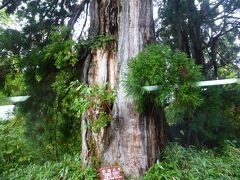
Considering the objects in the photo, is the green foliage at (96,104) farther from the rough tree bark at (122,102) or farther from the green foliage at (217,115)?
the green foliage at (217,115)

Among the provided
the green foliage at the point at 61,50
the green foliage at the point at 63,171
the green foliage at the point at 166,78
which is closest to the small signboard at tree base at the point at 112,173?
the green foliage at the point at 63,171

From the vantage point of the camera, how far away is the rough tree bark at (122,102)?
2252 mm

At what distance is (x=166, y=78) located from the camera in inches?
75.0

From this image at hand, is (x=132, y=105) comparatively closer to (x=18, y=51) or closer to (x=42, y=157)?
(x=18, y=51)

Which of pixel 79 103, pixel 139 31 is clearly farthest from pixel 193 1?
pixel 79 103

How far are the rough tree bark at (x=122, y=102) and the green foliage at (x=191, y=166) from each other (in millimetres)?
102

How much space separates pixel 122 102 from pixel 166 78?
1.76ft

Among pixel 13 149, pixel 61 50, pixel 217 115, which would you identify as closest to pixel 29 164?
pixel 13 149

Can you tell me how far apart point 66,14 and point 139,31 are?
5.40 ft

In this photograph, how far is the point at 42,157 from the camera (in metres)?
3.60

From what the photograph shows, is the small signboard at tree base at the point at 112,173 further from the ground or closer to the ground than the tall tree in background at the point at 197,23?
closer to the ground

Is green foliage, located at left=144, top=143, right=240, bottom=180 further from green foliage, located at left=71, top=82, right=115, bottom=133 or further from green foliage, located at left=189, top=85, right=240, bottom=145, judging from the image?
green foliage, located at left=189, top=85, right=240, bottom=145

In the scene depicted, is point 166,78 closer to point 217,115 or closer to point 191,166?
point 191,166

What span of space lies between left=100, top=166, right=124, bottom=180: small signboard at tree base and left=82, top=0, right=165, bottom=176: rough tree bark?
64 millimetres
